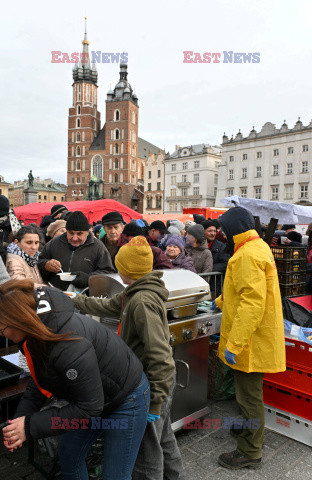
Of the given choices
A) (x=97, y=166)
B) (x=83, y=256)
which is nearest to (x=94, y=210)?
(x=83, y=256)

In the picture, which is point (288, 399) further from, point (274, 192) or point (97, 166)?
point (97, 166)

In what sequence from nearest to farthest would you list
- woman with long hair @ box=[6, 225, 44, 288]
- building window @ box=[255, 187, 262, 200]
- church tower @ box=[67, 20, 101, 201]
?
woman with long hair @ box=[6, 225, 44, 288] → building window @ box=[255, 187, 262, 200] → church tower @ box=[67, 20, 101, 201]

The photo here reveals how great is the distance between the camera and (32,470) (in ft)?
9.30

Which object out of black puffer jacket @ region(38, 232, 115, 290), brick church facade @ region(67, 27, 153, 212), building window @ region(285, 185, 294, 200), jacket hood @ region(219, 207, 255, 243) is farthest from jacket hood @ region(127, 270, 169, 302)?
brick church facade @ region(67, 27, 153, 212)

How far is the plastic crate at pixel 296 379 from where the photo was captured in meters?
3.31

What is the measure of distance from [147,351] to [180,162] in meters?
68.2

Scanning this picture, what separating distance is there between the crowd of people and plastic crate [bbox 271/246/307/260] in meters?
1.41

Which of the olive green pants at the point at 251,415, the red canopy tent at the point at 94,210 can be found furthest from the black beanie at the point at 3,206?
the red canopy tent at the point at 94,210

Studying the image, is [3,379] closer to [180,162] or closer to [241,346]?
[241,346]

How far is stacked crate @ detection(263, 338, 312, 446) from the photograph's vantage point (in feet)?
10.9

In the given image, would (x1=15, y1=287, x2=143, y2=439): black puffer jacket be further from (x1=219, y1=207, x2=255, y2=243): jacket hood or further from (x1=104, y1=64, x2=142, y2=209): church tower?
(x1=104, y1=64, x2=142, y2=209): church tower

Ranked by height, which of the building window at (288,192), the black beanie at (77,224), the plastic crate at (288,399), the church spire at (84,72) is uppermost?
the church spire at (84,72)

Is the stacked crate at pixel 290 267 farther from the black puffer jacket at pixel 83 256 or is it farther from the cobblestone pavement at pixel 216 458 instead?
the black puffer jacket at pixel 83 256

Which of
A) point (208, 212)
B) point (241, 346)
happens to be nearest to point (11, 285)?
point (241, 346)
